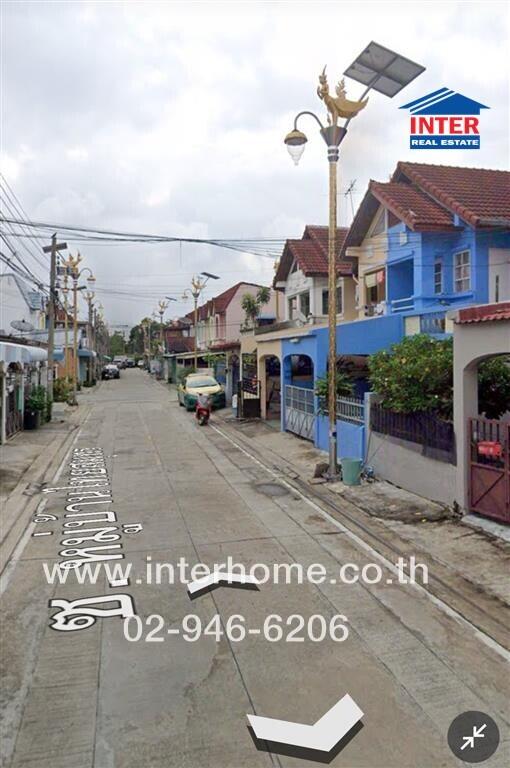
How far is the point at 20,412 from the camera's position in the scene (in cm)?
2105

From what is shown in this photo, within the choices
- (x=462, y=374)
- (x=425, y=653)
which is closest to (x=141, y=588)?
(x=425, y=653)

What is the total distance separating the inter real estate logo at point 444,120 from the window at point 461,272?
306 centimetres

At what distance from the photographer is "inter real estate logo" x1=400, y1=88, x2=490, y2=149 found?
1582 centimetres

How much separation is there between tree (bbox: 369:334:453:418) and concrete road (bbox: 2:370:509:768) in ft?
12.1

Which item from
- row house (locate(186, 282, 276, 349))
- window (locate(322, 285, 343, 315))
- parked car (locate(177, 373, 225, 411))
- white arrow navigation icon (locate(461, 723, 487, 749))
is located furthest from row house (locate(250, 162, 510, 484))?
row house (locate(186, 282, 276, 349))

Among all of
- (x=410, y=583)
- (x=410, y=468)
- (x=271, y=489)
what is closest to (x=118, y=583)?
(x=410, y=583)

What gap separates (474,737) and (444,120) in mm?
16091

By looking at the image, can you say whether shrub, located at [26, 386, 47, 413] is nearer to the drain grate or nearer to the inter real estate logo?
the drain grate

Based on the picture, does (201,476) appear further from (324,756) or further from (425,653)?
(324,756)

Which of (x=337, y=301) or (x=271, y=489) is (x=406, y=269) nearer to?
(x=337, y=301)

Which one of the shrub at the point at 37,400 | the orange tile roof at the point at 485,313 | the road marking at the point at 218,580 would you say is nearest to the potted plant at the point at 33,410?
the shrub at the point at 37,400

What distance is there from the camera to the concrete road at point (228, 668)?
13.6 feet

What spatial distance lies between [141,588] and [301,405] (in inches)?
497

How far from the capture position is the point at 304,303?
27.4 meters
